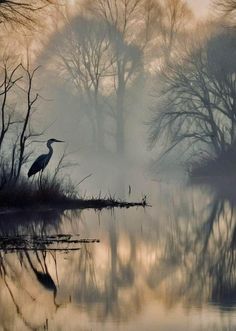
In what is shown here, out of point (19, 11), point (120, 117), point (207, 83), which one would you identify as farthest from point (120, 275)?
point (120, 117)

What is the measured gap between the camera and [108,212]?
22.7m

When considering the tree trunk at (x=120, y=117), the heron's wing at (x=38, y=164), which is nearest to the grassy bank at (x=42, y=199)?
the heron's wing at (x=38, y=164)

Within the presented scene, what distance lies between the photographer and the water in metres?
9.98

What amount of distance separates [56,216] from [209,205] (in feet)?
21.8

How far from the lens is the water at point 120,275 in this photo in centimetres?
998

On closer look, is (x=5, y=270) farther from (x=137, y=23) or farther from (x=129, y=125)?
(x=129, y=125)

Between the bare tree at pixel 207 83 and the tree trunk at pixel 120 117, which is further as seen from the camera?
the tree trunk at pixel 120 117

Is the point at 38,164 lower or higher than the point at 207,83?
lower

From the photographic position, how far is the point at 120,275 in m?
13.0

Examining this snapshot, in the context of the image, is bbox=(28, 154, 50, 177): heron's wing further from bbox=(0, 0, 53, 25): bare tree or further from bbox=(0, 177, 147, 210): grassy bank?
bbox=(0, 0, 53, 25): bare tree

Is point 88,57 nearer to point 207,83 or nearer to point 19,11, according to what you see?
point 207,83

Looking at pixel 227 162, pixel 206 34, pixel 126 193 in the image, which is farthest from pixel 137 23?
pixel 126 193

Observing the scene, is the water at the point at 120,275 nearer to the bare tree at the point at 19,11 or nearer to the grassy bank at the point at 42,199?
the grassy bank at the point at 42,199

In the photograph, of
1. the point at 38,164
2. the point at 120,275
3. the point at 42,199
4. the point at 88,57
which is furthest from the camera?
the point at 88,57
